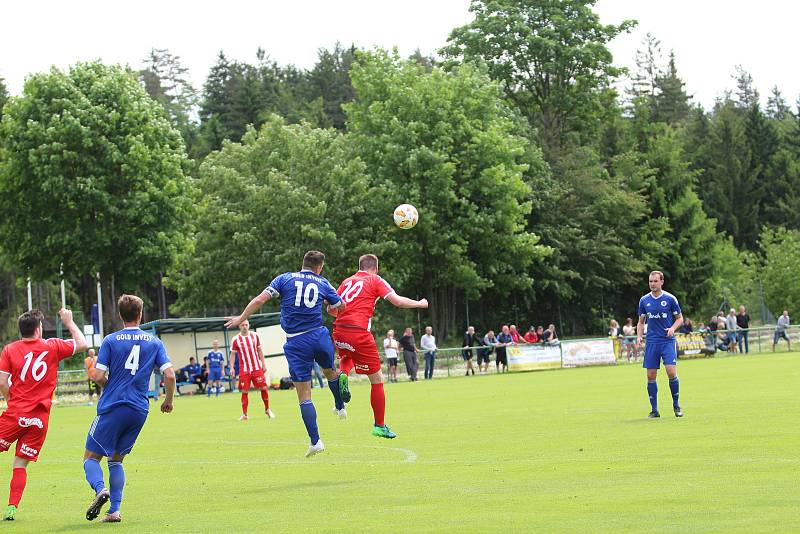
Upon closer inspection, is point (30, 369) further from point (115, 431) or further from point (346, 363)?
point (346, 363)

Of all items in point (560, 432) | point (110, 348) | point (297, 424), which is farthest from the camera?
point (297, 424)

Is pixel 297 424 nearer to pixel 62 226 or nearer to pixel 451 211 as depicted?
pixel 62 226

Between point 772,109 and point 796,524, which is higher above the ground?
point 772,109

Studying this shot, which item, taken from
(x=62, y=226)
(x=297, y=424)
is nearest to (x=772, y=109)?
(x=62, y=226)

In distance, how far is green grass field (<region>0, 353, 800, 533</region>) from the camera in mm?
9438

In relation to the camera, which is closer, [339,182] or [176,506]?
[176,506]

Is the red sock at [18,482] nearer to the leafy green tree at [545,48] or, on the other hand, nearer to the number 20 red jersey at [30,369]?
the number 20 red jersey at [30,369]

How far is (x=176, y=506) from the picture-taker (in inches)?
447

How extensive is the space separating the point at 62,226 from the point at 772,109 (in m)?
105

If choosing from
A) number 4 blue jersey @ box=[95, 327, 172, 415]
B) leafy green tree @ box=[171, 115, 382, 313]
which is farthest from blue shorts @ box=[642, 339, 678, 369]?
leafy green tree @ box=[171, 115, 382, 313]

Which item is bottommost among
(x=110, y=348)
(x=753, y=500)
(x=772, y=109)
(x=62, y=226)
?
(x=753, y=500)

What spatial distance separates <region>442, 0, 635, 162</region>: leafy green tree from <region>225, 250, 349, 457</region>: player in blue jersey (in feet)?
183

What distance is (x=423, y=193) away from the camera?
2362 inches

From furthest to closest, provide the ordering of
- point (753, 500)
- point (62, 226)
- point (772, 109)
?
1. point (772, 109)
2. point (62, 226)
3. point (753, 500)
